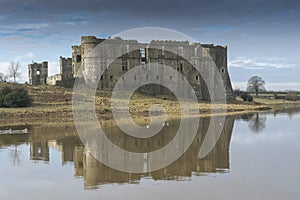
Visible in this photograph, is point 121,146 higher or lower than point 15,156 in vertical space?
higher

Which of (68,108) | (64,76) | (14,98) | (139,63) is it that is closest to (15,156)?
(68,108)

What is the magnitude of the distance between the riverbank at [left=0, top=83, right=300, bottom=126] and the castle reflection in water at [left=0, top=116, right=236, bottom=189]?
Answer: 7.09 m

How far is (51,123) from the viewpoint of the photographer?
41406 mm

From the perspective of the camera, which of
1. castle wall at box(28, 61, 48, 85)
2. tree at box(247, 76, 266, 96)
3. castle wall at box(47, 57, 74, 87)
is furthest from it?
tree at box(247, 76, 266, 96)

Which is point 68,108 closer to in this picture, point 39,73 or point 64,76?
point 64,76

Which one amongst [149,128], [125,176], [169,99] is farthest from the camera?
[169,99]

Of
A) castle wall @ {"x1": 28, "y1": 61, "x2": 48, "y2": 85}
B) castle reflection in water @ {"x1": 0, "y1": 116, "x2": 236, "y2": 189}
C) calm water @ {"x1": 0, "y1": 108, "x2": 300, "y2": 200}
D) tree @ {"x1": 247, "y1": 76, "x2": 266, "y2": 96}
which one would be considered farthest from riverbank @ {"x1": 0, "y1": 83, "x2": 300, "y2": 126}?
tree @ {"x1": 247, "y1": 76, "x2": 266, "y2": 96}

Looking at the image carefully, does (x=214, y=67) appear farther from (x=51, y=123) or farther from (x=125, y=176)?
(x=125, y=176)

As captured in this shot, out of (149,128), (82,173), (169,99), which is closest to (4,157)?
(82,173)

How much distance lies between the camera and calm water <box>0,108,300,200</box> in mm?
14141

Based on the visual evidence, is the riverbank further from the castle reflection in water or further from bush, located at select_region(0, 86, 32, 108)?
the castle reflection in water

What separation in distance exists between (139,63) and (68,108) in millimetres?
18947

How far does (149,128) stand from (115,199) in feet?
72.4

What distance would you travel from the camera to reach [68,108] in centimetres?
4812
